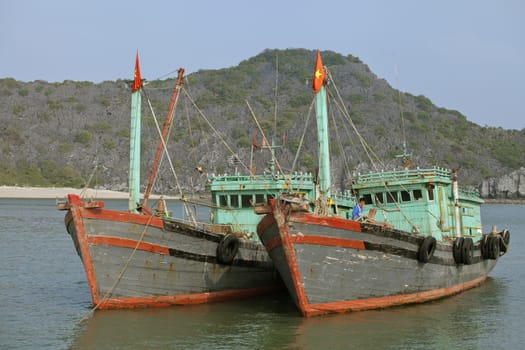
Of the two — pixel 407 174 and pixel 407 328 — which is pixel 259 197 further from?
pixel 407 328

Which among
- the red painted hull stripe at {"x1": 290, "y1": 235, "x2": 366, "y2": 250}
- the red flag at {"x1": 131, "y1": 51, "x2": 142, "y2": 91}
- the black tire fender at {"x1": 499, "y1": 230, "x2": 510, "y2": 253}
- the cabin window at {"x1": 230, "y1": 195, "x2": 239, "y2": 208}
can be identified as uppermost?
the red flag at {"x1": 131, "y1": 51, "x2": 142, "y2": 91}

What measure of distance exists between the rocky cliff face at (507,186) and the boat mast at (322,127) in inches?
6422

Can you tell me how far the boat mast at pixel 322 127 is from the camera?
70.5 feet

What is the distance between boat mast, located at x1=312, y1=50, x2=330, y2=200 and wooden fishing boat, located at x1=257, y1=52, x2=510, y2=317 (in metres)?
0.03

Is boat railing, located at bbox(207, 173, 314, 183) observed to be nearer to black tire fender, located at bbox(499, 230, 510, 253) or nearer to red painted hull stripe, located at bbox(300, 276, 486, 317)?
red painted hull stripe, located at bbox(300, 276, 486, 317)

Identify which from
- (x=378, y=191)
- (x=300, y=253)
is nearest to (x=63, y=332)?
(x=300, y=253)

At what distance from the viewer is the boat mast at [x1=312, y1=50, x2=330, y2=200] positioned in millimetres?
21484

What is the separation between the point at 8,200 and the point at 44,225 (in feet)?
207

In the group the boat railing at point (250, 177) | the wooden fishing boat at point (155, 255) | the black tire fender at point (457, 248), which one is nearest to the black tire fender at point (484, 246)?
the black tire fender at point (457, 248)

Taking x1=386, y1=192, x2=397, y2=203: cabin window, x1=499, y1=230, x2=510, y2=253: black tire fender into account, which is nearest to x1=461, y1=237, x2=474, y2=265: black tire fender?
x1=386, y1=192, x2=397, y2=203: cabin window

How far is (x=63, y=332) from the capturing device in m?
19.4

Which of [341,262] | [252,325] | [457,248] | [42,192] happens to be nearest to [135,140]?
[252,325]

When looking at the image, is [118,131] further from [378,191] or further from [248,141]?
[378,191]

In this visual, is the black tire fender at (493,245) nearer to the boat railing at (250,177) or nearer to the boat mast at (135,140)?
the boat railing at (250,177)
